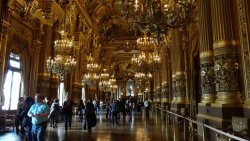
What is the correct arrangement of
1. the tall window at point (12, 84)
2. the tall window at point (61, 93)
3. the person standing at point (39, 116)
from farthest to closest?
the tall window at point (61, 93), the tall window at point (12, 84), the person standing at point (39, 116)

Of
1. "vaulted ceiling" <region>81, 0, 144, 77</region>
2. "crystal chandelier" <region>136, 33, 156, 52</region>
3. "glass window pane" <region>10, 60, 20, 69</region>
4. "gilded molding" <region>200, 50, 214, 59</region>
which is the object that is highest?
"vaulted ceiling" <region>81, 0, 144, 77</region>

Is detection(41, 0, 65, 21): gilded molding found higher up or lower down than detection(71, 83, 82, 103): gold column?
higher up

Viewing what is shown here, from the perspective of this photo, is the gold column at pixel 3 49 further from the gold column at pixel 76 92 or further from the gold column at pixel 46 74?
the gold column at pixel 76 92

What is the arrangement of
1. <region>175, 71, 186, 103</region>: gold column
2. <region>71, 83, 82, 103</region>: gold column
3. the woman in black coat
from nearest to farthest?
1. the woman in black coat
2. <region>175, 71, 186, 103</region>: gold column
3. <region>71, 83, 82, 103</region>: gold column

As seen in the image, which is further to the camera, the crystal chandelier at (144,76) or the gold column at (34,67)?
the crystal chandelier at (144,76)

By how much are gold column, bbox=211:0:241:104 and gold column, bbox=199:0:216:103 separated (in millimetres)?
723

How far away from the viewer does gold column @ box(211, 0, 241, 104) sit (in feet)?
18.9

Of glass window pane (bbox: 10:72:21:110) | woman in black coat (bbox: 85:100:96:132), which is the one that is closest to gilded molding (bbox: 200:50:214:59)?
woman in black coat (bbox: 85:100:96:132)

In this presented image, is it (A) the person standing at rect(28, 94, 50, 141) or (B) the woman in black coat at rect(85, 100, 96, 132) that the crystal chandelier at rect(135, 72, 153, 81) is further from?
(A) the person standing at rect(28, 94, 50, 141)

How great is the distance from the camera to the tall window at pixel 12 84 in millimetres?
10701

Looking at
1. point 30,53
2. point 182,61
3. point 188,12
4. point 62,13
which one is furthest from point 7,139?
point 62,13

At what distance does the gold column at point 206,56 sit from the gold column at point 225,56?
723 millimetres

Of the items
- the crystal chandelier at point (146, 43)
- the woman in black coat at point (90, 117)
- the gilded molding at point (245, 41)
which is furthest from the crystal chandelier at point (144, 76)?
the gilded molding at point (245, 41)

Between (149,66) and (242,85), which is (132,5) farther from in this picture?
(149,66)
